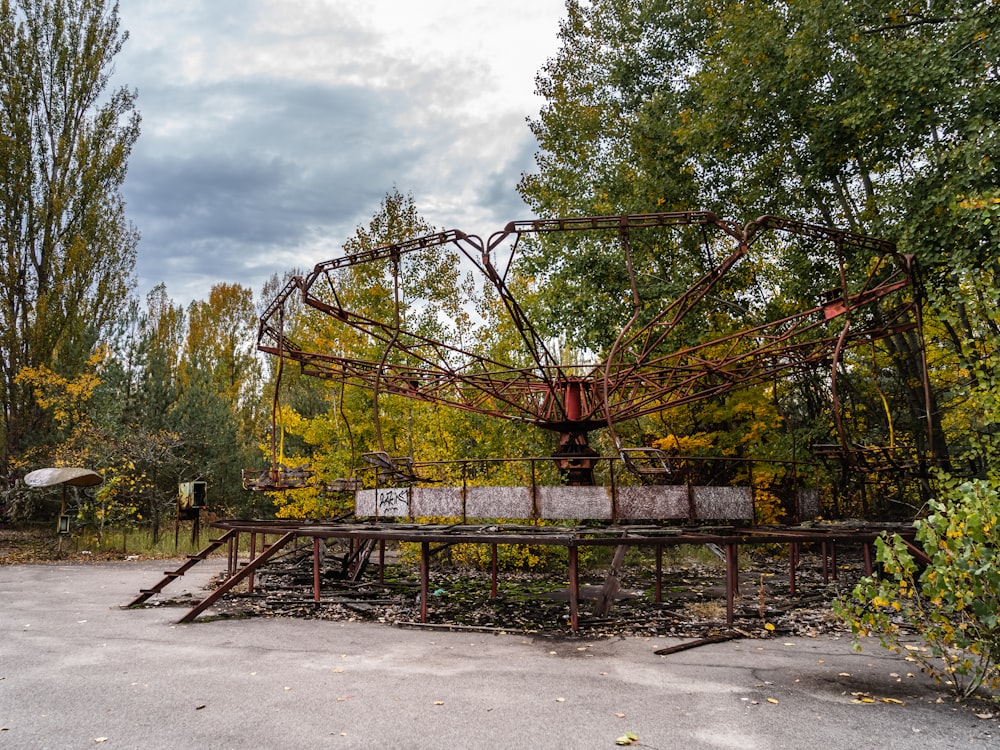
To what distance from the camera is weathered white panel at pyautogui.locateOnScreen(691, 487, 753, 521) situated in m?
11.5

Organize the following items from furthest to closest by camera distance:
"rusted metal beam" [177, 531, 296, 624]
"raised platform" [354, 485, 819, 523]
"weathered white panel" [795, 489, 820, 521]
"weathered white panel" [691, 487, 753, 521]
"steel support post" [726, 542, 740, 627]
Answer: "weathered white panel" [795, 489, 820, 521], "weathered white panel" [691, 487, 753, 521], "raised platform" [354, 485, 819, 523], "rusted metal beam" [177, 531, 296, 624], "steel support post" [726, 542, 740, 627]

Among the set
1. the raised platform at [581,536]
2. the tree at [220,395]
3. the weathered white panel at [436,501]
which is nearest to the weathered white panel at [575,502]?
the raised platform at [581,536]

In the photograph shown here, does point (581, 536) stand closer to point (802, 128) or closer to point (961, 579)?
point (961, 579)

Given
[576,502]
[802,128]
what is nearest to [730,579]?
[576,502]

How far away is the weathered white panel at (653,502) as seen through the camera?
1094 centimetres

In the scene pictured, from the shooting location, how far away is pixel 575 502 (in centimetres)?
1087

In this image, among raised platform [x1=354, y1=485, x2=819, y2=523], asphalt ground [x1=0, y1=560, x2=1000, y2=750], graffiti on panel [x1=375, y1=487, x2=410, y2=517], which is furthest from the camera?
graffiti on panel [x1=375, y1=487, x2=410, y2=517]

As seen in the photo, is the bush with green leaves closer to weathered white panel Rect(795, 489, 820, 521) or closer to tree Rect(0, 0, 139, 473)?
weathered white panel Rect(795, 489, 820, 521)

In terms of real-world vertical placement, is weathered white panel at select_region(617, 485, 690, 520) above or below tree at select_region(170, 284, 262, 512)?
below

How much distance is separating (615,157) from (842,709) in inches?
774

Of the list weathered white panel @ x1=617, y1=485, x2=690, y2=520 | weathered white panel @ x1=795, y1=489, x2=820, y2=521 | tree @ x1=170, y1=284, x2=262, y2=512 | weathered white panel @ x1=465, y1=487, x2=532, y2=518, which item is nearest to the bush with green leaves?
weathered white panel @ x1=617, y1=485, x2=690, y2=520

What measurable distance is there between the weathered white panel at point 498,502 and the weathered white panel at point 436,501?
25 cm

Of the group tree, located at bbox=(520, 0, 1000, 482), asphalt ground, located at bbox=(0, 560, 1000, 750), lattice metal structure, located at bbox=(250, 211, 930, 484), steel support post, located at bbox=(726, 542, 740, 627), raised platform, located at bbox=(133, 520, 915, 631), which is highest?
tree, located at bbox=(520, 0, 1000, 482)

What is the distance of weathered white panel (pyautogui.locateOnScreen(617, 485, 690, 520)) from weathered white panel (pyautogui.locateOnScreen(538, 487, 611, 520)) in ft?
1.00
